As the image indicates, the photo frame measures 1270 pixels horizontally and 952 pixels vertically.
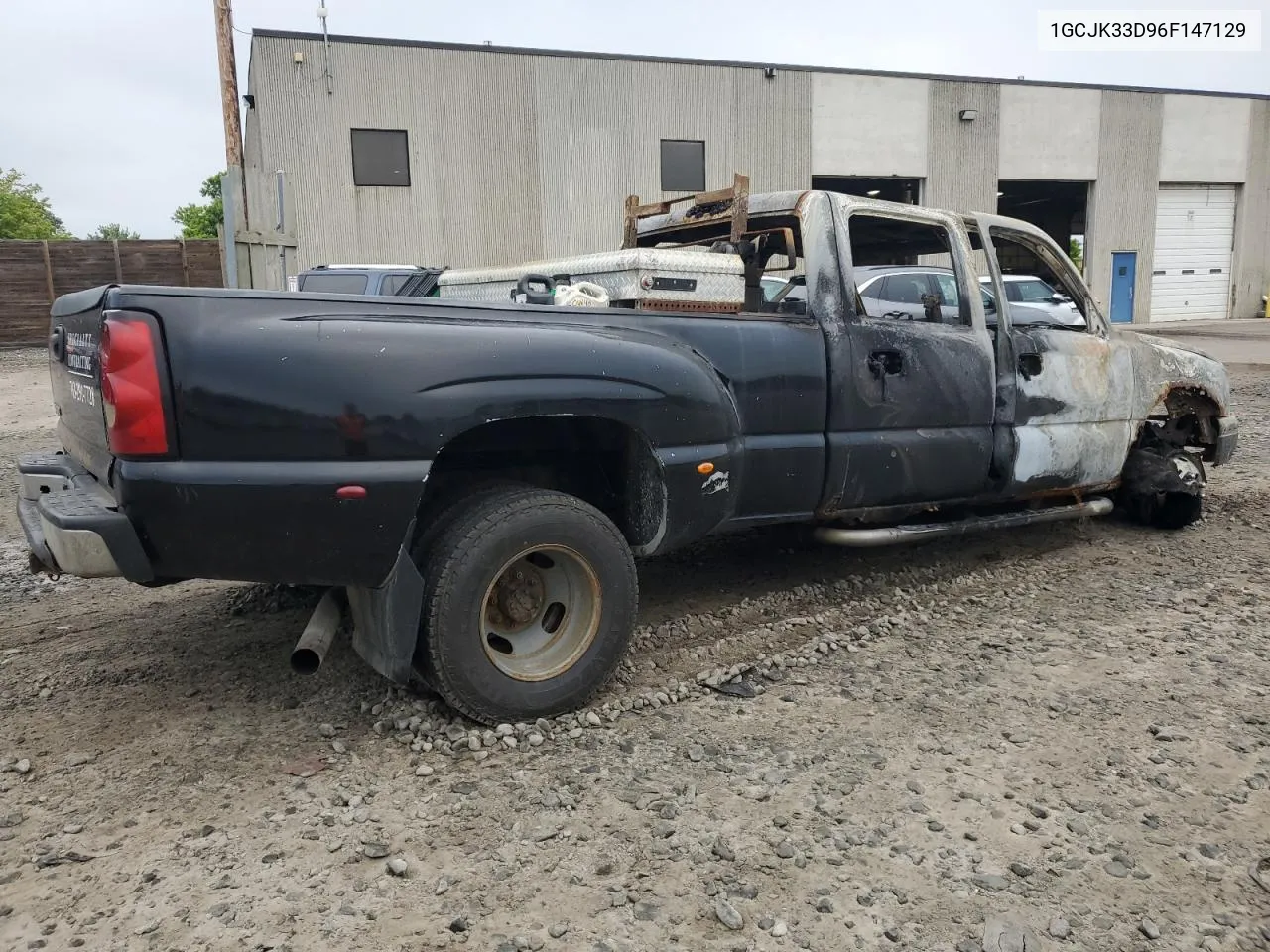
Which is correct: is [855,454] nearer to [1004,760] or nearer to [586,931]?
[1004,760]

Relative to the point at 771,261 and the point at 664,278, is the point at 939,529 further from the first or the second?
the point at 664,278

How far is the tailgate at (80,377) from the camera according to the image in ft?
9.39

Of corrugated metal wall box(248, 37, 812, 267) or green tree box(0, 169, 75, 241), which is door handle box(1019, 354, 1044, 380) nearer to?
corrugated metal wall box(248, 37, 812, 267)

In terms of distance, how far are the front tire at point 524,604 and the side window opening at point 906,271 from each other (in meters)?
1.76

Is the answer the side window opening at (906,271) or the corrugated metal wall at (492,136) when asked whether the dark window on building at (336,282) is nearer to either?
the side window opening at (906,271)

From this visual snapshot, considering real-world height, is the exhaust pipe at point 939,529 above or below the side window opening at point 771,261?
below

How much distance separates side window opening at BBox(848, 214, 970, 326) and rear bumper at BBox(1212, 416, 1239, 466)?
2342 millimetres

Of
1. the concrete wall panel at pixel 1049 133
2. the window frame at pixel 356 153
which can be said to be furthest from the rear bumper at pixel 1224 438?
the concrete wall panel at pixel 1049 133

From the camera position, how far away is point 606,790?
2875 mm

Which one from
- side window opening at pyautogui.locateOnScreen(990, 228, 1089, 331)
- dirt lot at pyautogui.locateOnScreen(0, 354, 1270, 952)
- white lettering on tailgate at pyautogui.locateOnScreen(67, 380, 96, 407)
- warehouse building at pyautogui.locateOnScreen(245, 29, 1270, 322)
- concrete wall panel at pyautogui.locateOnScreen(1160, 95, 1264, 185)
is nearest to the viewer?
dirt lot at pyautogui.locateOnScreen(0, 354, 1270, 952)

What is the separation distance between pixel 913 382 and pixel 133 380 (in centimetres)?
311

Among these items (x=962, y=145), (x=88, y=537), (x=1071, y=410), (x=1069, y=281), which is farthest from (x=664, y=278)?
(x=962, y=145)

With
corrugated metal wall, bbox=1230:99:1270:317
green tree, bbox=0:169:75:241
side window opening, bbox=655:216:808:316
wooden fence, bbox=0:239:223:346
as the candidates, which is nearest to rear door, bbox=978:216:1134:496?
side window opening, bbox=655:216:808:316

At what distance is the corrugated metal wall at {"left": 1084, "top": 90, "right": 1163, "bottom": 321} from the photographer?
27.1 meters
